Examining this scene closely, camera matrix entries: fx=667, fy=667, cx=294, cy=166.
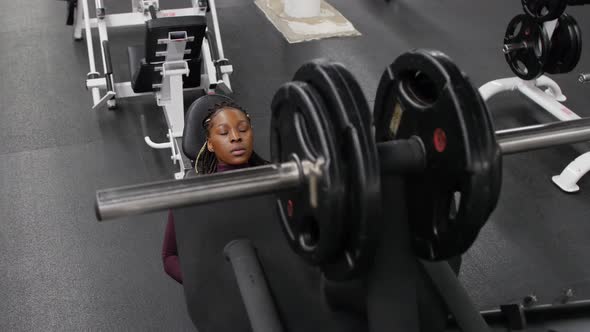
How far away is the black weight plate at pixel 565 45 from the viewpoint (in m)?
3.12

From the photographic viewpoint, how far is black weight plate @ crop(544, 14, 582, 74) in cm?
312

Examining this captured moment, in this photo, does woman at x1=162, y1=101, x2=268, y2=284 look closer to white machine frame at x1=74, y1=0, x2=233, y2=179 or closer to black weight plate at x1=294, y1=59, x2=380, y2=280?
black weight plate at x1=294, y1=59, x2=380, y2=280

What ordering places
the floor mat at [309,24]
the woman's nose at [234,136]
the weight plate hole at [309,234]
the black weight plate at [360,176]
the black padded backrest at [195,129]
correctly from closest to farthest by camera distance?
the black weight plate at [360,176] < the weight plate hole at [309,234] < the woman's nose at [234,136] < the black padded backrest at [195,129] < the floor mat at [309,24]

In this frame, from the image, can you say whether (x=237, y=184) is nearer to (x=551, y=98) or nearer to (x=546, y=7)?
(x=546, y=7)

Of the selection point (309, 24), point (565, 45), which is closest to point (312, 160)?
point (565, 45)

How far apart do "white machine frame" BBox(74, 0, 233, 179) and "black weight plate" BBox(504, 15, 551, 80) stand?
4.83 ft

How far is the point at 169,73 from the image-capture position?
116 inches

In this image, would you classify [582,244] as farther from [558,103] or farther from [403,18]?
[403,18]

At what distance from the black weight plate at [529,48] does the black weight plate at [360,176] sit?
2510 mm

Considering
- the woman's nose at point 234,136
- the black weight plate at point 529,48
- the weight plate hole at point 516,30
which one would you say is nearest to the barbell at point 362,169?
the woman's nose at point 234,136

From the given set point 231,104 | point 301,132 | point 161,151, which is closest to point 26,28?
point 161,151

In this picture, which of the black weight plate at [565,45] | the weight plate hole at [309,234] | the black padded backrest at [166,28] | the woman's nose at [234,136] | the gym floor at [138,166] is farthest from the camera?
the black weight plate at [565,45]

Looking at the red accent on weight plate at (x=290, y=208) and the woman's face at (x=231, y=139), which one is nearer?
the red accent on weight plate at (x=290, y=208)

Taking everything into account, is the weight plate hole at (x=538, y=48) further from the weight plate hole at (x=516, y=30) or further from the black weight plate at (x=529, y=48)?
the weight plate hole at (x=516, y=30)
